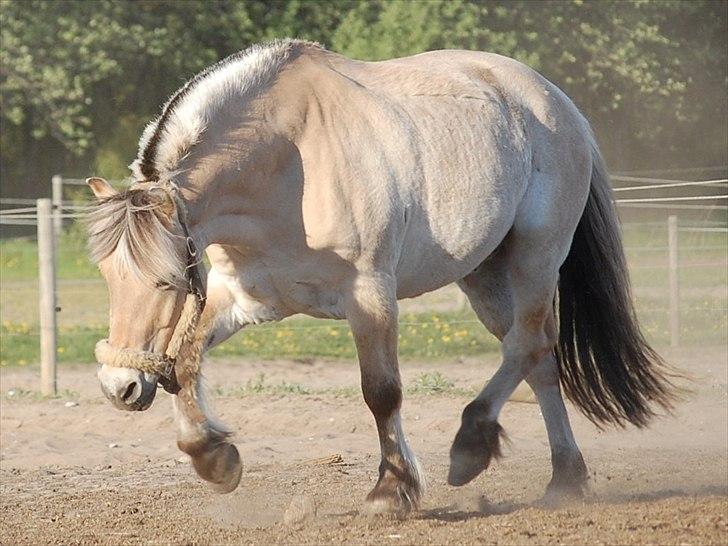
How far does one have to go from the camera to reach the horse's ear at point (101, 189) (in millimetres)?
3970

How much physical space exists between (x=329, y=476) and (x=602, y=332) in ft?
4.94

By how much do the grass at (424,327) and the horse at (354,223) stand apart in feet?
15.3

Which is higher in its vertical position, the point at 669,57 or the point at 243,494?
the point at 669,57

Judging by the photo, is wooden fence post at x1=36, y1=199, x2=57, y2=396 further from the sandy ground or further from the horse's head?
the horse's head

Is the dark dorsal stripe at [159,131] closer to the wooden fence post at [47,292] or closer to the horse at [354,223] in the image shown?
the horse at [354,223]

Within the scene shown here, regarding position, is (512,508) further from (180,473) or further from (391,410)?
(180,473)

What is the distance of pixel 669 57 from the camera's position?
2159cm

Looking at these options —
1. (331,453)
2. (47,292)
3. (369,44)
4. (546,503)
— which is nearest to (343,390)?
(331,453)

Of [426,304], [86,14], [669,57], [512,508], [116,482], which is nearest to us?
[512,508]

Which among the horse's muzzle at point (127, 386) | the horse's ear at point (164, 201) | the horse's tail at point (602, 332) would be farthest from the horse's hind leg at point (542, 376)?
the horse's ear at point (164, 201)

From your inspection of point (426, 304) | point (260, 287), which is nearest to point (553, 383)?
point (260, 287)

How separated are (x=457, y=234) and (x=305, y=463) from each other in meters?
1.87

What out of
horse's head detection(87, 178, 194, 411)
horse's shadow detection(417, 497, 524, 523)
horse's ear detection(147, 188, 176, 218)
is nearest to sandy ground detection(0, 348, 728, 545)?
horse's shadow detection(417, 497, 524, 523)

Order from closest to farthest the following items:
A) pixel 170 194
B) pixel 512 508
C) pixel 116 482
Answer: pixel 170 194, pixel 512 508, pixel 116 482
